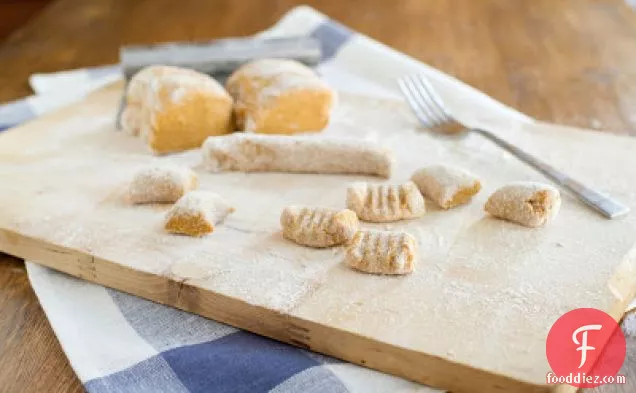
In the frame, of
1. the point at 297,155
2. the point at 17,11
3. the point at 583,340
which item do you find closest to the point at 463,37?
the point at 297,155

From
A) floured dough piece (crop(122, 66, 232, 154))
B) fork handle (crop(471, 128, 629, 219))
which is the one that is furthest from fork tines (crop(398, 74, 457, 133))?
floured dough piece (crop(122, 66, 232, 154))

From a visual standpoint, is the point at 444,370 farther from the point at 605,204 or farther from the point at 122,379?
the point at 605,204

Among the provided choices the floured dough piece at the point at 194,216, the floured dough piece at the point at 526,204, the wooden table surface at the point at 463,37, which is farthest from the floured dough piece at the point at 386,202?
the wooden table surface at the point at 463,37

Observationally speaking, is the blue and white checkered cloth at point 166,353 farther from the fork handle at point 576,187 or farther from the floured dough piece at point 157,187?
the fork handle at point 576,187

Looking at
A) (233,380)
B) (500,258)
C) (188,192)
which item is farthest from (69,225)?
(500,258)

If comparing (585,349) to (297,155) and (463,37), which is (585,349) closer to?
(297,155)

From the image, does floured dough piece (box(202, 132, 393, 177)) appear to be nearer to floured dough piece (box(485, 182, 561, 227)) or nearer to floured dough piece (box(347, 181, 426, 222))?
floured dough piece (box(347, 181, 426, 222))
